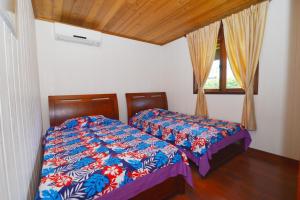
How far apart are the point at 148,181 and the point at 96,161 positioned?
0.48 meters

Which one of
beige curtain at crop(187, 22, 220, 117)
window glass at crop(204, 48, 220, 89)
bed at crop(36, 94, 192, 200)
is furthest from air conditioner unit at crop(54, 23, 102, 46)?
window glass at crop(204, 48, 220, 89)

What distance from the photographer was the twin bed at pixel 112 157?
1.02m

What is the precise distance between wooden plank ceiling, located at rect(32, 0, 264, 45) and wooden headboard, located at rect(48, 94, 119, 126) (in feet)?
4.47

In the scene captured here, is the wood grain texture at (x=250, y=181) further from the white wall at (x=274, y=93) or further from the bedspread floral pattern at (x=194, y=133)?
the bedspread floral pattern at (x=194, y=133)

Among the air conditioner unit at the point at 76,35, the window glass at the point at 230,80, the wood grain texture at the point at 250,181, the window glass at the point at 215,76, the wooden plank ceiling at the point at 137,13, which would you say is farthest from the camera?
the window glass at the point at 215,76

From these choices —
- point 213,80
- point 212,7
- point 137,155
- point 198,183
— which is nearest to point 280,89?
point 213,80

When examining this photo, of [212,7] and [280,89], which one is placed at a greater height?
[212,7]

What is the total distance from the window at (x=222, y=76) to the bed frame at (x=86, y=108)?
194cm

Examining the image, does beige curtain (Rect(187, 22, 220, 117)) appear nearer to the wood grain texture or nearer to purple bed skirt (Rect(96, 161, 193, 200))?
the wood grain texture

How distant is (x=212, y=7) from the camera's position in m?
2.27

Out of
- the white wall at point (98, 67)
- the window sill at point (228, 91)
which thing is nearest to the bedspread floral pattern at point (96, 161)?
the white wall at point (98, 67)

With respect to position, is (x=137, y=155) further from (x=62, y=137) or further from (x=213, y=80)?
(x=213, y=80)

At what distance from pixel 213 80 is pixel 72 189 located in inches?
115

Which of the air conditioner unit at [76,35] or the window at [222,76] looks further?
the window at [222,76]
